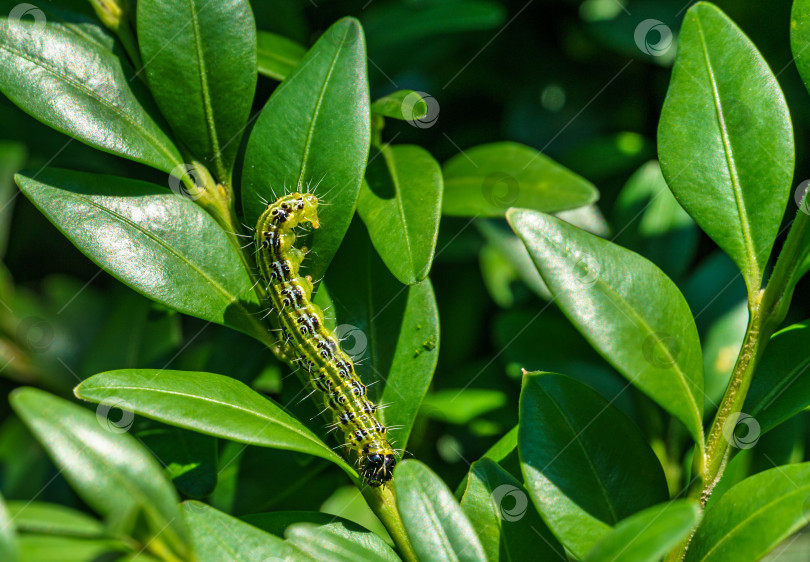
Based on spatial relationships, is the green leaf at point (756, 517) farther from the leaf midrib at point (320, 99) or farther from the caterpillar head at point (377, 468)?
the leaf midrib at point (320, 99)

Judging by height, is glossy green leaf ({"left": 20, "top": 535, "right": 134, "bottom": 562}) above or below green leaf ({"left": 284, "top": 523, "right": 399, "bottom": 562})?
A: below

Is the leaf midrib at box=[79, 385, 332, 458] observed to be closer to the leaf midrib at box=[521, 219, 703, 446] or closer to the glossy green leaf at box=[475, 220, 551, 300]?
the leaf midrib at box=[521, 219, 703, 446]

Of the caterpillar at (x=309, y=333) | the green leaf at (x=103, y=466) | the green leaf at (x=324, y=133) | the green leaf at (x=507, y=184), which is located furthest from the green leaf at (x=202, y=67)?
the green leaf at (x=103, y=466)

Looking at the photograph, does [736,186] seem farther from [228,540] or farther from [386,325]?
[228,540]

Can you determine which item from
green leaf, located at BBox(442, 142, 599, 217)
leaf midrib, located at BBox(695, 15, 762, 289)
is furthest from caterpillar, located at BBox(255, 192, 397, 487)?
leaf midrib, located at BBox(695, 15, 762, 289)

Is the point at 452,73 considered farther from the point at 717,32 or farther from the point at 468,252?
the point at 717,32
